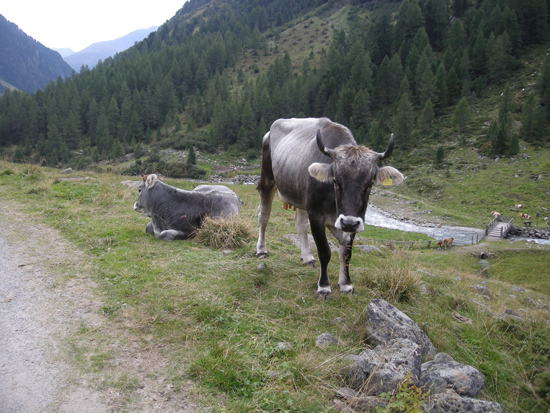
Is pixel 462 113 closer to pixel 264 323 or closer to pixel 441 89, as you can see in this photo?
pixel 441 89

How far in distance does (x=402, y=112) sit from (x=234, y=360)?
63.9 metres

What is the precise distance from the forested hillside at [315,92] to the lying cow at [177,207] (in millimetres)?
47293

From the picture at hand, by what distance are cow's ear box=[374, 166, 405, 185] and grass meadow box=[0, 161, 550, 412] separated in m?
1.75

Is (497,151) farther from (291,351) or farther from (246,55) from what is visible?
(246,55)

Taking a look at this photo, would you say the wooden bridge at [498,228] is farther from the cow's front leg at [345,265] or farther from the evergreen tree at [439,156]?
the cow's front leg at [345,265]

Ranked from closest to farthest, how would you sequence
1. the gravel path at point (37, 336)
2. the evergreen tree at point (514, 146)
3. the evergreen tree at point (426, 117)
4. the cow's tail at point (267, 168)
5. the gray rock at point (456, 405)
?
1. the gray rock at point (456, 405)
2. the gravel path at point (37, 336)
3. the cow's tail at point (267, 168)
4. the evergreen tree at point (514, 146)
5. the evergreen tree at point (426, 117)

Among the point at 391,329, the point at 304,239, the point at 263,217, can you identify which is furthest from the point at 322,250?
the point at 263,217

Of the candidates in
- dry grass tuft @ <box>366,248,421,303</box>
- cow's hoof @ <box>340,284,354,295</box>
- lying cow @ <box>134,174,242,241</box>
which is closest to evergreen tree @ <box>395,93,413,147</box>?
lying cow @ <box>134,174,242,241</box>

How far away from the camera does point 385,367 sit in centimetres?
344

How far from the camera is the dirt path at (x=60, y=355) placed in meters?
3.16

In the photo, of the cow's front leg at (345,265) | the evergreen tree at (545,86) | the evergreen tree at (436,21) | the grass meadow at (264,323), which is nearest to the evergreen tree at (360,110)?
the evergreen tree at (545,86)

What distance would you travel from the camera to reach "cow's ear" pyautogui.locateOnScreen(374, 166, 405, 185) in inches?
196

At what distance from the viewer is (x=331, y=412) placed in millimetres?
3133

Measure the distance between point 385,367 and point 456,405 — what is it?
65cm
